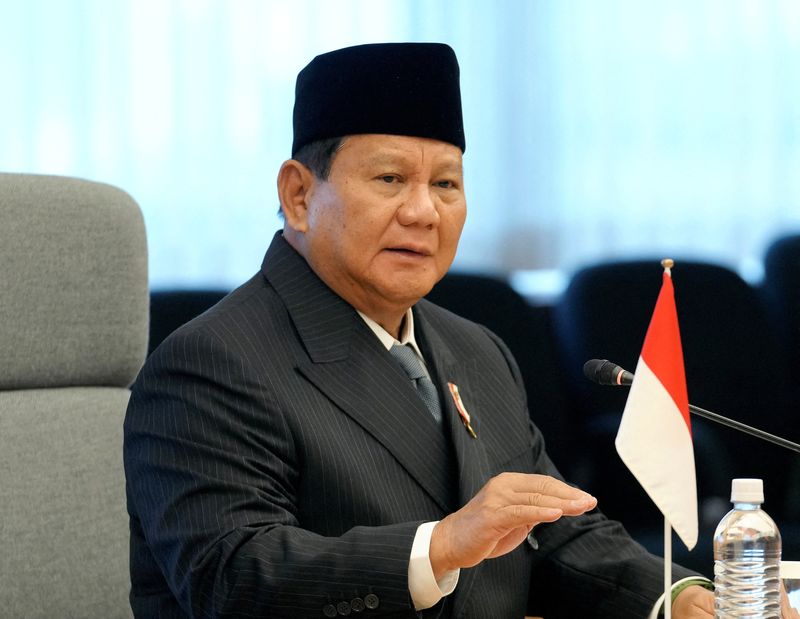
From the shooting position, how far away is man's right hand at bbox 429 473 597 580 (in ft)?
4.68

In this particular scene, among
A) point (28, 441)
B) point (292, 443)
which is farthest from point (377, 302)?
point (28, 441)

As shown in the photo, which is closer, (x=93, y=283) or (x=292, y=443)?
(x=292, y=443)

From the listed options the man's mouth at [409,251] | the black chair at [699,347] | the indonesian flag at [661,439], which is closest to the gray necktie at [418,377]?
the man's mouth at [409,251]

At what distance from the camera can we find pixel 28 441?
2029 millimetres

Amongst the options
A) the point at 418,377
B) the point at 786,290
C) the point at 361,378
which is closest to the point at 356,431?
the point at 361,378

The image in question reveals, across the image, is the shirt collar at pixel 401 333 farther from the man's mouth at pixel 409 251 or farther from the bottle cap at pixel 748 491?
the bottle cap at pixel 748 491

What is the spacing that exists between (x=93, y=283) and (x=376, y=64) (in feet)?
1.92

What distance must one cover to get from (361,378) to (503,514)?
54cm

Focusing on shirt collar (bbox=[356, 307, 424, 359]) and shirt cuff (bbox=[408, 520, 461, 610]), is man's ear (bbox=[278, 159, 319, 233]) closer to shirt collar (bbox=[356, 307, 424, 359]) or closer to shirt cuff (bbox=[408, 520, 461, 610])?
shirt collar (bbox=[356, 307, 424, 359])

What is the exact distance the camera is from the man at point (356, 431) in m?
1.63

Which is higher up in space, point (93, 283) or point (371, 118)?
point (371, 118)

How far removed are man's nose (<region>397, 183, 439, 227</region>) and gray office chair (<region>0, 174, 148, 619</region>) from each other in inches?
18.4

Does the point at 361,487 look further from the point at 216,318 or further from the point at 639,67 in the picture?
the point at 639,67

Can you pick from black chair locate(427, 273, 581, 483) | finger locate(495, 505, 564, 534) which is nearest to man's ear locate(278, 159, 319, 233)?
finger locate(495, 505, 564, 534)
